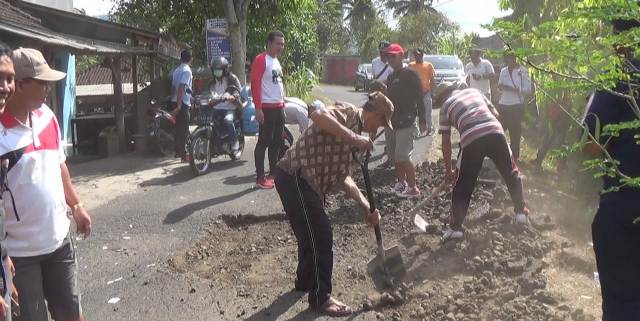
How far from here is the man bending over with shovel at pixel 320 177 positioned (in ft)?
15.8

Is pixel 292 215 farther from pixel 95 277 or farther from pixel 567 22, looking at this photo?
pixel 567 22

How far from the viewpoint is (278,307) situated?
5.09 m

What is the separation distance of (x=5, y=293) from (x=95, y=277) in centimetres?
289

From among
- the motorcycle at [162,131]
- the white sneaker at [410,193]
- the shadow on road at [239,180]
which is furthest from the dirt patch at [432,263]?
the motorcycle at [162,131]

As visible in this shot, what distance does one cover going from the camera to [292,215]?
4.93 metres

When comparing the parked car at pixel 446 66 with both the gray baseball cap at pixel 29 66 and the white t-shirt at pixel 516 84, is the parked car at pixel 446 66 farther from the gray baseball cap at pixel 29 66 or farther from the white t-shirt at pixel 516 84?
the gray baseball cap at pixel 29 66

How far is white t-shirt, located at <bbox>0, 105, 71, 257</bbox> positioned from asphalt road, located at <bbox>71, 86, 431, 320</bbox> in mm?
1730

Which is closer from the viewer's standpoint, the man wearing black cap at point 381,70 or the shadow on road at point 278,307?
the shadow on road at point 278,307

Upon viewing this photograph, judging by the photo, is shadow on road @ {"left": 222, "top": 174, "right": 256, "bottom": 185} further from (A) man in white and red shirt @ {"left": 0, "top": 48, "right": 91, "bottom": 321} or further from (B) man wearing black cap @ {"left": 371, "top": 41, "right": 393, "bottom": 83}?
(A) man in white and red shirt @ {"left": 0, "top": 48, "right": 91, "bottom": 321}

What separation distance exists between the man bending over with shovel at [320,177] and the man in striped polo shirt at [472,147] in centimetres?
140

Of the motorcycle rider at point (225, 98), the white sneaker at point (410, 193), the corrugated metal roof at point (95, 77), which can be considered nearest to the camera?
the white sneaker at point (410, 193)

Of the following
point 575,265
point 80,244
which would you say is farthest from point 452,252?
point 80,244

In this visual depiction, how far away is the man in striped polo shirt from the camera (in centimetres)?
607

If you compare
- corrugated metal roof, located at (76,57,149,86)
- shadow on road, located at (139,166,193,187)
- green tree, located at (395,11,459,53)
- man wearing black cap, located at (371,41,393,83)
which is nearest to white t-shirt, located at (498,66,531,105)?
man wearing black cap, located at (371,41,393,83)
